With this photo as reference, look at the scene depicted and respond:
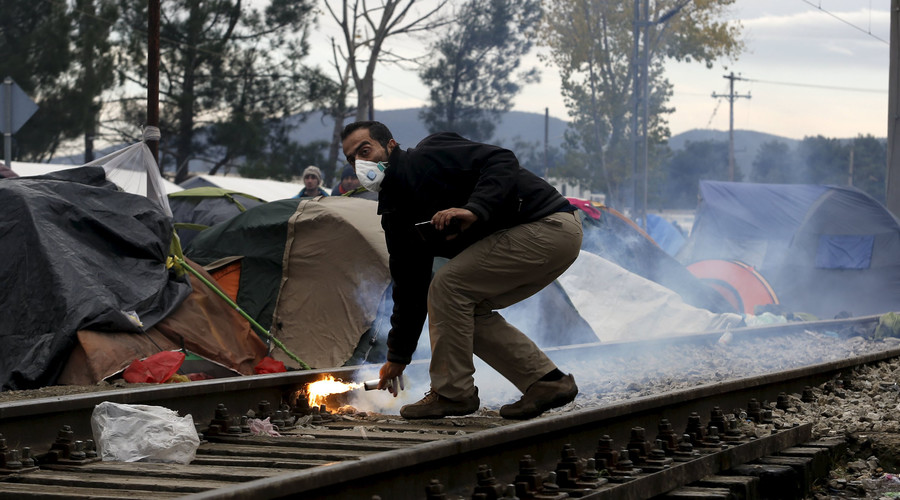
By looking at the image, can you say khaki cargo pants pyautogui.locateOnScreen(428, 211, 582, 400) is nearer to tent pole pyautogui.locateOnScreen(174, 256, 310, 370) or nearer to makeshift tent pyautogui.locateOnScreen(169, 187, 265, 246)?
tent pole pyautogui.locateOnScreen(174, 256, 310, 370)

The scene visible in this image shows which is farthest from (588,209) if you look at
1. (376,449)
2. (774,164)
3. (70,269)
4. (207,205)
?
(774,164)

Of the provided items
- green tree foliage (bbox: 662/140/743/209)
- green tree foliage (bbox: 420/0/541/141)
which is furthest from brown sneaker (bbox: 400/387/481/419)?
green tree foliage (bbox: 662/140/743/209)

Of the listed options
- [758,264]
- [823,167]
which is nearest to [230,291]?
[758,264]

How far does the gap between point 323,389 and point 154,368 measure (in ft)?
6.92

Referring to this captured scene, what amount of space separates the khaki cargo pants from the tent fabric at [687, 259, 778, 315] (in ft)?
38.5

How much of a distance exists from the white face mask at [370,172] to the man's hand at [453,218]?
0.44m

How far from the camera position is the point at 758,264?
2005cm

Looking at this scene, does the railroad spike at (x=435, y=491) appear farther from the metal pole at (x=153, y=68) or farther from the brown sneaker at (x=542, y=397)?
the metal pole at (x=153, y=68)

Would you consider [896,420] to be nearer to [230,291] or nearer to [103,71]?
[230,291]

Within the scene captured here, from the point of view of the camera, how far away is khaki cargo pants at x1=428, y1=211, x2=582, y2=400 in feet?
15.5

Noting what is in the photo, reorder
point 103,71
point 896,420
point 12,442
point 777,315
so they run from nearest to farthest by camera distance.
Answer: point 12,442, point 896,420, point 777,315, point 103,71

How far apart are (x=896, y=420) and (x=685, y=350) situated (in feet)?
14.7

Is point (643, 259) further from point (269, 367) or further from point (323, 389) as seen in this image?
point (323, 389)

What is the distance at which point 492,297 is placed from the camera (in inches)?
193
